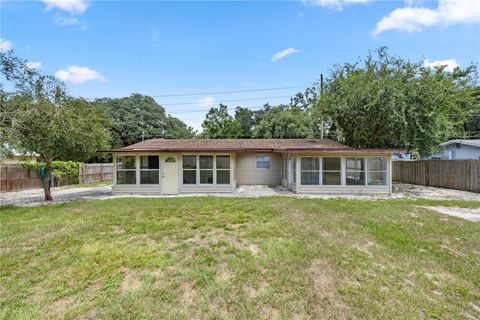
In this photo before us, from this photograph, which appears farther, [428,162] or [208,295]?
[428,162]

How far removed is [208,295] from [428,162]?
53.7ft

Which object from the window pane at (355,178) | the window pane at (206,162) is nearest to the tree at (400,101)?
the window pane at (355,178)

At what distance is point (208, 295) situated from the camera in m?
3.30

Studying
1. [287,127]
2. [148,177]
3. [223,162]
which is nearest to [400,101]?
[223,162]

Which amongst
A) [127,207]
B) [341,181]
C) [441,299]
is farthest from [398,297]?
[341,181]

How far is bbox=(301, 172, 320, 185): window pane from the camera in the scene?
12148mm

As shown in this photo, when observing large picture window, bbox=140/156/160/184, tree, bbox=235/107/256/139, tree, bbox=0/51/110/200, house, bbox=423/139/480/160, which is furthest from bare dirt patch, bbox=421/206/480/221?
tree, bbox=235/107/256/139

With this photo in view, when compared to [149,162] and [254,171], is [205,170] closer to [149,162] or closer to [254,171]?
[149,162]

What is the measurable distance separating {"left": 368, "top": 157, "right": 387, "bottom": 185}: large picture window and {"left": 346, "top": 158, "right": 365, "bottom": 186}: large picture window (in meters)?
0.32

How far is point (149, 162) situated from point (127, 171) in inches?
45.2

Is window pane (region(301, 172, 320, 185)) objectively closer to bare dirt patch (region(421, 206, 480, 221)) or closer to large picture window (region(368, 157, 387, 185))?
large picture window (region(368, 157, 387, 185))

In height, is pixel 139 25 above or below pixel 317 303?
above

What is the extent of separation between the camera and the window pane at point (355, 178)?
1198 cm

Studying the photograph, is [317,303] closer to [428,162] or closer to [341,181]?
[341,181]
